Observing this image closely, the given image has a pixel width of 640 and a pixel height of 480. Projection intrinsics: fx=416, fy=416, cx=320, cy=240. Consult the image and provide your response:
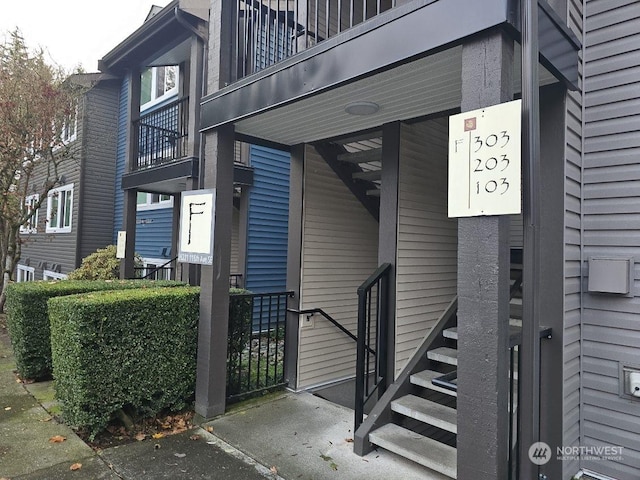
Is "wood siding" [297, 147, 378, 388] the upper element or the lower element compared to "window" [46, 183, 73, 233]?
lower

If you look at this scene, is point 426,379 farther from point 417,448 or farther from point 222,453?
point 222,453

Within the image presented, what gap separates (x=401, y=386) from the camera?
3.34m

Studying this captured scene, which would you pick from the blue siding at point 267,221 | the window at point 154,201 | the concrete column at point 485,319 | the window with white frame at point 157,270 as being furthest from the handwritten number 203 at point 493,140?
the window at point 154,201

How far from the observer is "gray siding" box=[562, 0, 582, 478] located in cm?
268

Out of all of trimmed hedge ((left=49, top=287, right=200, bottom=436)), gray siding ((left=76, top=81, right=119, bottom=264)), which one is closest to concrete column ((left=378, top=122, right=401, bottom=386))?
trimmed hedge ((left=49, top=287, right=200, bottom=436))

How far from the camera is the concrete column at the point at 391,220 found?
3553 millimetres

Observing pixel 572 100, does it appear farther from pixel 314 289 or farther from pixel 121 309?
pixel 121 309

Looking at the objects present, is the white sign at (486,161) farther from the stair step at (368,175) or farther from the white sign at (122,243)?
the white sign at (122,243)

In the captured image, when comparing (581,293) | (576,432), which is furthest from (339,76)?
(576,432)

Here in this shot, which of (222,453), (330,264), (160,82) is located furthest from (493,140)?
(160,82)

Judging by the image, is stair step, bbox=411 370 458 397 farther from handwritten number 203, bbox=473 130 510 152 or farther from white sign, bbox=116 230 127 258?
white sign, bbox=116 230 127 258

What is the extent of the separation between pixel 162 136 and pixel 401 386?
272 inches

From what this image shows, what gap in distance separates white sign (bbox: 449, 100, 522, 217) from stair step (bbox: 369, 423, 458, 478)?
5.64 ft

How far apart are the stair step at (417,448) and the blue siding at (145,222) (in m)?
7.48
